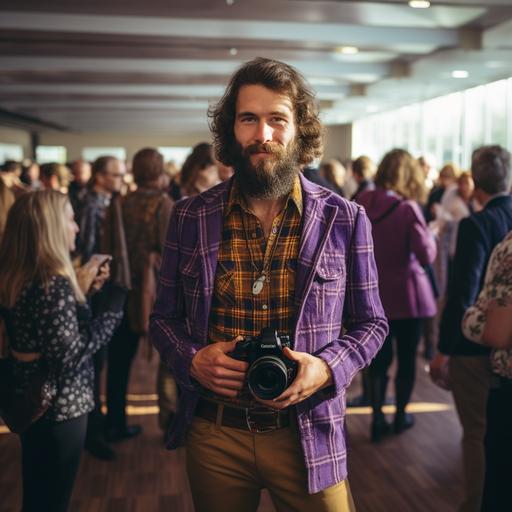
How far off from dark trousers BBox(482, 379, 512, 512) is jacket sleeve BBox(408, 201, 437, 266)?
1.65 m

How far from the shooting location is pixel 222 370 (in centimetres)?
130

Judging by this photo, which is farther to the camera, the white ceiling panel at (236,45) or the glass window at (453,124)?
the glass window at (453,124)

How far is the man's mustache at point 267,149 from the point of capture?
4.65ft

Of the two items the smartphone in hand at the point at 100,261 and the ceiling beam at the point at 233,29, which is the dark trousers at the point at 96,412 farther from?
the ceiling beam at the point at 233,29

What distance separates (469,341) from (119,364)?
78.8 inches

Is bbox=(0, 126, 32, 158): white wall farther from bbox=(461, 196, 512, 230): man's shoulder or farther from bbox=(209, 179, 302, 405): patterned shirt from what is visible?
bbox=(209, 179, 302, 405): patterned shirt

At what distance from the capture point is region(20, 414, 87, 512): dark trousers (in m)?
2.07

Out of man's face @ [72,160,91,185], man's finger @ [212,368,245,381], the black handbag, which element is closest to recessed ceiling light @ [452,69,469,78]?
man's face @ [72,160,91,185]

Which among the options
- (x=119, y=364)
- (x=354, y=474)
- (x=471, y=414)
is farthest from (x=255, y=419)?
(x=119, y=364)

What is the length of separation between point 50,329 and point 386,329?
1.08 metres

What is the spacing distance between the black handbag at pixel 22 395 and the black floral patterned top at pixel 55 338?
0.06 ft

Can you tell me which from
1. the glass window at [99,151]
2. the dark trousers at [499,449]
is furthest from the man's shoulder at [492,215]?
the glass window at [99,151]

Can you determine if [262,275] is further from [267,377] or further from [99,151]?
[99,151]

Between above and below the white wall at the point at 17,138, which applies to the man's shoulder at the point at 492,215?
below
